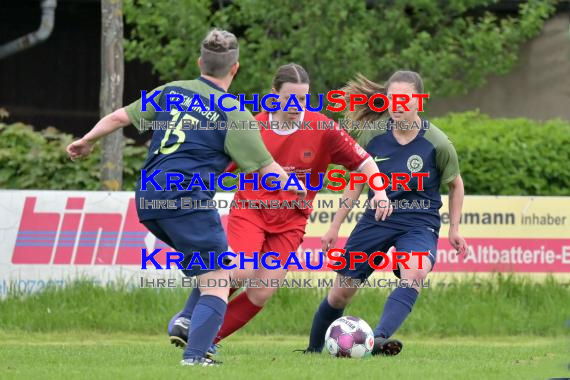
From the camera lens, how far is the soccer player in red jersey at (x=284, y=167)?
837 cm

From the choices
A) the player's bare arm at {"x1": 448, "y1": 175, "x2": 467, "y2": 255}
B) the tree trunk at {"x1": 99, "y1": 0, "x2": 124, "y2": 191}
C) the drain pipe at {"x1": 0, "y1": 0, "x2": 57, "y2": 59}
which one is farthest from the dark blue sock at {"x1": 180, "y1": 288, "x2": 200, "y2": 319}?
the drain pipe at {"x1": 0, "y1": 0, "x2": 57, "y2": 59}

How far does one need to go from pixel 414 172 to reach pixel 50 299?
4901mm

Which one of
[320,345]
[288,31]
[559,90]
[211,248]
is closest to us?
[211,248]

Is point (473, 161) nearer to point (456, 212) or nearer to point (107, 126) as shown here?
point (456, 212)

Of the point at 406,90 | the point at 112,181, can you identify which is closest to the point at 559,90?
the point at 112,181

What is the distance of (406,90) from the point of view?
28.2 ft

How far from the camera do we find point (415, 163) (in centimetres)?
867

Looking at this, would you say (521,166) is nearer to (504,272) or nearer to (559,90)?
(504,272)

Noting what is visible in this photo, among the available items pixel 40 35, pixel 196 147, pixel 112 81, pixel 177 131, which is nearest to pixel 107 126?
pixel 177 131

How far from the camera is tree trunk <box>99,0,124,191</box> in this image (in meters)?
13.3

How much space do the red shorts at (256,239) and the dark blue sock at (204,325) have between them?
3.55ft

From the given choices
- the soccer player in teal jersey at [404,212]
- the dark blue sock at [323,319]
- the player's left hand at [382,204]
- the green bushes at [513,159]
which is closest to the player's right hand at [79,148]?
the player's left hand at [382,204]

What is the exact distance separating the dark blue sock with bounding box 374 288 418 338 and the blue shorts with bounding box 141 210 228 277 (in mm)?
1720

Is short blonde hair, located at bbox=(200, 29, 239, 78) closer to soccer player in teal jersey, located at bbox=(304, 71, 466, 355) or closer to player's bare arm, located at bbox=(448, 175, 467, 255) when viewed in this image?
soccer player in teal jersey, located at bbox=(304, 71, 466, 355)
